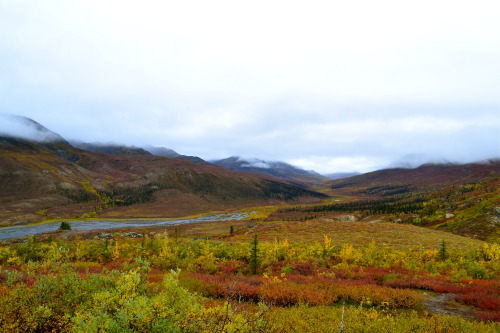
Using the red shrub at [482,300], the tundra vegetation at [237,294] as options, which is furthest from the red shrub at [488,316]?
the red shrub at [482,300]

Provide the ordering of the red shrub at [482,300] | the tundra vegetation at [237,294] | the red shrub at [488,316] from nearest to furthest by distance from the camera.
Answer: the tundra vegetation at [237,294]
the red shrub at [488,316]
the red shrub at [482,300]

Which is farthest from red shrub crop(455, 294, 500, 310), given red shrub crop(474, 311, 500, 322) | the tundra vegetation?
red shrub crop(474, 311, 500, 322)

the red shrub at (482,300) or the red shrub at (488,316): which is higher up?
the red shrub at (488,316)

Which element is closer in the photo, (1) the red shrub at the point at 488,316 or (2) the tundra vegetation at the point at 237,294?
(2) the tundra vegetation at the point at 237,294

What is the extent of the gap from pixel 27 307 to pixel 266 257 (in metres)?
15.6

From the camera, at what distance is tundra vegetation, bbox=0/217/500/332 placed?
4.33 m

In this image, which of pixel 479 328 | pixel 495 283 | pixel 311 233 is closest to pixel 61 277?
pixel 479 328

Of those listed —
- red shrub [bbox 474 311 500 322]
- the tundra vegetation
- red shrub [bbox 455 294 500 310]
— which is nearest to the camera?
the tundra vegetation

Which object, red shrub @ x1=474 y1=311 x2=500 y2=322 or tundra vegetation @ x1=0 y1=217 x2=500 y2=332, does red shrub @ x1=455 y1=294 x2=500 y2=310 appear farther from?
red shrub @ x1=474 y1=311 x2=500 y2=322

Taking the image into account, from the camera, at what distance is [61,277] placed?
21.8ft

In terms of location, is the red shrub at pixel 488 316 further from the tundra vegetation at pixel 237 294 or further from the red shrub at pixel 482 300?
the red shrub at pixel 482 300

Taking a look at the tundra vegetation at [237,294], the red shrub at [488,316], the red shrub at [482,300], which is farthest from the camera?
Result: the red shrub at [482,300]

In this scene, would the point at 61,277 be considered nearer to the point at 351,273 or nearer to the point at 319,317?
the point at 319,317

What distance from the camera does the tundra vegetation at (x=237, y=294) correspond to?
4.33m
